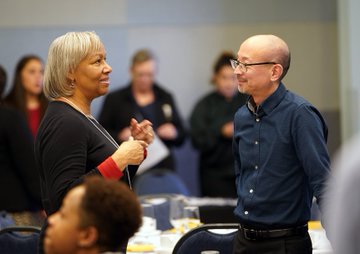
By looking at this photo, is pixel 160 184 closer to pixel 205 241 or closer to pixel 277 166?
pixel 205 241

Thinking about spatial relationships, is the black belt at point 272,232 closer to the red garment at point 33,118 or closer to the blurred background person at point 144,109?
the red garment at point 33,118

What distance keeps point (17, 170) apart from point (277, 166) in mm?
2636

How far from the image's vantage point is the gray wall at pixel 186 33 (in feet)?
26.0

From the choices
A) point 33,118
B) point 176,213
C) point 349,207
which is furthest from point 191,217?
point 349,207

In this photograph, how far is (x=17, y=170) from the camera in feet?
18.1

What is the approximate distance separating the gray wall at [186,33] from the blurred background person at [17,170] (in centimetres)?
242

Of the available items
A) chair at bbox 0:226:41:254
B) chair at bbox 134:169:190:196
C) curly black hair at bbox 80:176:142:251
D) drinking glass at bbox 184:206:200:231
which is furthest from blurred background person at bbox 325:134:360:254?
chair at bbox 134:169:190:196

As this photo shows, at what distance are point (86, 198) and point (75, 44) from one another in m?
1.01

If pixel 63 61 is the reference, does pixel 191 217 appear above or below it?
below

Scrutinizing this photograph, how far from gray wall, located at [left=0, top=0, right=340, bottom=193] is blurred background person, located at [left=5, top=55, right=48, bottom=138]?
1197 millimetres

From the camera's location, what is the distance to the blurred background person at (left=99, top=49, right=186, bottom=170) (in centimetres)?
714

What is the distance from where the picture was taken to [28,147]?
5.46 metres

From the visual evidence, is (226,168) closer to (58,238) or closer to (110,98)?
(110,98)

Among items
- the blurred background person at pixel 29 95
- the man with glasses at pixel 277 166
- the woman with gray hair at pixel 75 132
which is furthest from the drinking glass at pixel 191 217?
the blurred background person at pixel 29 95
